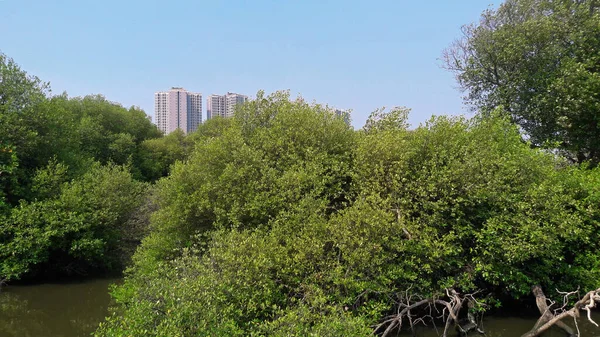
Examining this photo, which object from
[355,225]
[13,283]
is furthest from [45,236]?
[355,225]

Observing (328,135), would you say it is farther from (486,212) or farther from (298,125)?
(486,212)

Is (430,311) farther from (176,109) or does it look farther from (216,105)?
(216,105)

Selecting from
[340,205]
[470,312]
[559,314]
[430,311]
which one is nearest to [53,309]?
[340,205]

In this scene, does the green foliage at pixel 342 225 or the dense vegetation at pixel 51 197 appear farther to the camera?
the dense vegetation at pixel 51 197

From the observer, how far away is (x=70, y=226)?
60.3ft

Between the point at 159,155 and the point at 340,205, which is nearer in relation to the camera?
the point at 340,205

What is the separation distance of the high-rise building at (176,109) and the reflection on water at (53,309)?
64.7 metres

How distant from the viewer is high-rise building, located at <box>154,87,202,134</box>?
269ft

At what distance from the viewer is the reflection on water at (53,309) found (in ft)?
46.4

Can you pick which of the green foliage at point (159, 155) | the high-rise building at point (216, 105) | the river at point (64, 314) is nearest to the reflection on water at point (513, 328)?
the river at point (64, 314)

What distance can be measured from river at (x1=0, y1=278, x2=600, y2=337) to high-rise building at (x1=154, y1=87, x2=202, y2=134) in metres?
64.9

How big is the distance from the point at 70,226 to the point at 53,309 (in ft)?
12.2

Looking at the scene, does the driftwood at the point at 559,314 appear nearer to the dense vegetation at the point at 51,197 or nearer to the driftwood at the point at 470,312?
the driftwood at the point at 470,312

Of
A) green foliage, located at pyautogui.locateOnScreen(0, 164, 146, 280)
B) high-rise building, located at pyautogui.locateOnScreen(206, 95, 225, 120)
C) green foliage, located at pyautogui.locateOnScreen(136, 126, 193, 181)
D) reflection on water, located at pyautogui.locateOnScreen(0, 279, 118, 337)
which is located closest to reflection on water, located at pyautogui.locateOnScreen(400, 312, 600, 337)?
reflection on water, located at pyautogui.locateOnScreen(0, 279, 118, 337)
